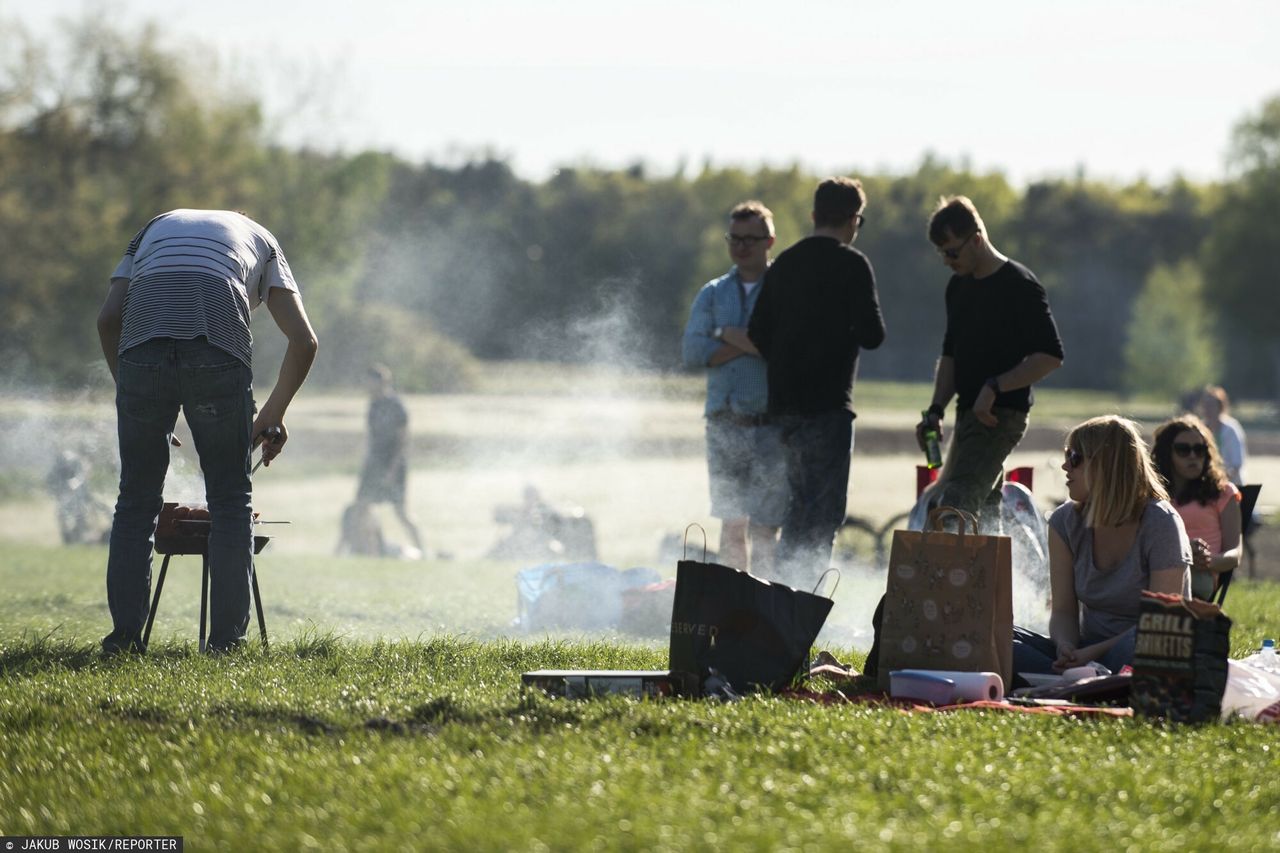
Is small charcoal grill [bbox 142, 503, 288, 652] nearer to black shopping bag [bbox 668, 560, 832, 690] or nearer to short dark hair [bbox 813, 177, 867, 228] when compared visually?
black shopping bag [bbox 668, 560, 832, 690]

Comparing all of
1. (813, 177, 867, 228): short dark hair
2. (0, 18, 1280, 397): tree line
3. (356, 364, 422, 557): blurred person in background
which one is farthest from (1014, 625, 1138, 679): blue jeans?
(0, 18, 1280, 397): tree line

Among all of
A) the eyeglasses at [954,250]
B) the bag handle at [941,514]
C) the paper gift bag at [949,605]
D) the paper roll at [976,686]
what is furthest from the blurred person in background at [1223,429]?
the paper roll at [976,686]

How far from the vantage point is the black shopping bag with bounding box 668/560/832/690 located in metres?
5.40

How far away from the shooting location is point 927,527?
5.99 m

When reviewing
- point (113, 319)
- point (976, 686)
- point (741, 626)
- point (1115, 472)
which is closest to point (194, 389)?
point (113, 319)

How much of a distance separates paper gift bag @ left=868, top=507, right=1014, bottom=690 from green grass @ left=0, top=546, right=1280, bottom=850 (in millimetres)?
587

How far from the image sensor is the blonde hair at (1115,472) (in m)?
5.92

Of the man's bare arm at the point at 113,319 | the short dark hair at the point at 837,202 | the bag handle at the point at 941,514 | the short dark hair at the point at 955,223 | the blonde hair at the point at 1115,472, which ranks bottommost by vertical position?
the bag handle at the point at 941,514

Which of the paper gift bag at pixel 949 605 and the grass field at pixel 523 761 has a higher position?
the paper gift bag at pixel 949 605

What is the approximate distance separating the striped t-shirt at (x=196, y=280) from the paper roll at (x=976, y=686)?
288 cm

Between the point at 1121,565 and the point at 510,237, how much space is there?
79.0 m

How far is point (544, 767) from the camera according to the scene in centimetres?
424

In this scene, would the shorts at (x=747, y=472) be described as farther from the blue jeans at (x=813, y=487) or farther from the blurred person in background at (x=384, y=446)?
the blurred person in background at (x=384, y=446)

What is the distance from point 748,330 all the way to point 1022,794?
4.07m
